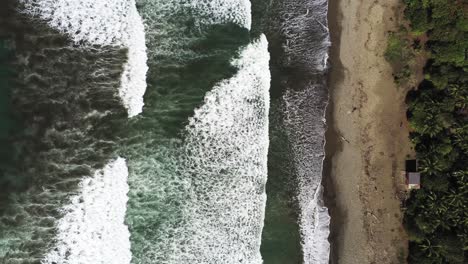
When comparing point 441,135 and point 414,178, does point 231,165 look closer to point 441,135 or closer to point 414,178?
point 414,178

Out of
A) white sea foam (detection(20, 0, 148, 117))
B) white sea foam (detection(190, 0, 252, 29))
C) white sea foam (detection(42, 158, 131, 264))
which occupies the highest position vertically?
white sea foam (detection(190, 0, 252, 29))

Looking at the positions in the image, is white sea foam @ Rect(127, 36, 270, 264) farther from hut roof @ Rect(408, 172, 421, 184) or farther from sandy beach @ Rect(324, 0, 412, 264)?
hut roof @ Rect(408, 172, 421, 184)

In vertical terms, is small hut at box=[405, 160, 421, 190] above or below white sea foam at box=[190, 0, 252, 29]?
below

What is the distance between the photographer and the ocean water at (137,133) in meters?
6.69

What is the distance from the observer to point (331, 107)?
8.03 meters

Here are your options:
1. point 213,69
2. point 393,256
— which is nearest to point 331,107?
point 213,69

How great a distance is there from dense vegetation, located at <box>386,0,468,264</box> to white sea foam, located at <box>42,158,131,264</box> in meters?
4.41

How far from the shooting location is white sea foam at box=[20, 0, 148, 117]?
6910mm

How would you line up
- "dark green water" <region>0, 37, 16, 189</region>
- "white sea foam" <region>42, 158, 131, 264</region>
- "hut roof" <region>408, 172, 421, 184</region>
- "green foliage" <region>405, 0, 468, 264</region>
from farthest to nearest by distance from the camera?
"hut roof" <region>408, 172, 421, 184</region> → "green foliage" <region>405, 0, 468, 264</region> → "dark green water" <region>0, 37, 16, 189</region> → "white sea foam" <region>42, 158, 131, 264</region>

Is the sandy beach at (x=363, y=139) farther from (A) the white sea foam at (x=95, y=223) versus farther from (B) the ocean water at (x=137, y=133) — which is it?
(A) the white sea foam at (x=95, y=223)

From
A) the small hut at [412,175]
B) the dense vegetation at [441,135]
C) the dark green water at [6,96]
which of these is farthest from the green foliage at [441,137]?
the dark green water at [6,96]

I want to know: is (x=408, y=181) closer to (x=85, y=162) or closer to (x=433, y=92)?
(x=433, y=92)

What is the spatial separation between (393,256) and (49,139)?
5461 millimetres

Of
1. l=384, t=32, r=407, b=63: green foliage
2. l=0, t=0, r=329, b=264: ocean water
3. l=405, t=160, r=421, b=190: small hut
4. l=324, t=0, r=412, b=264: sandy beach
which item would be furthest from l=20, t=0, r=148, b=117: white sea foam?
l=405, t=160, r=421, b=190: small hut
